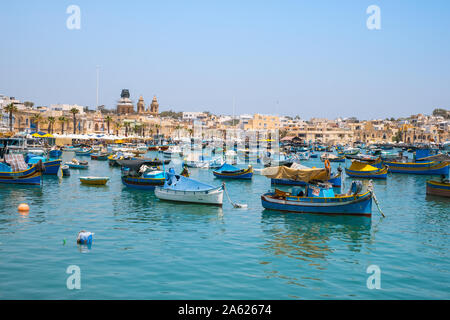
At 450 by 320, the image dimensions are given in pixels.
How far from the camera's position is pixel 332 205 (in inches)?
1156

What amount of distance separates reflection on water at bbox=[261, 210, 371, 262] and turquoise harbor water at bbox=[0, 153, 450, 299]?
6 cm

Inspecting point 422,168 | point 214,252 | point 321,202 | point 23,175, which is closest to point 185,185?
point 321,202

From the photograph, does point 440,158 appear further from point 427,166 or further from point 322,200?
point 322,200

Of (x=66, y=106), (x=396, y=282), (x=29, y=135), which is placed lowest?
(x=396, y=282)

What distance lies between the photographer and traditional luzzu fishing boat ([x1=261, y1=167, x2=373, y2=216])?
28875mm

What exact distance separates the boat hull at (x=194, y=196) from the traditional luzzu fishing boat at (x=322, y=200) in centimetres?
353

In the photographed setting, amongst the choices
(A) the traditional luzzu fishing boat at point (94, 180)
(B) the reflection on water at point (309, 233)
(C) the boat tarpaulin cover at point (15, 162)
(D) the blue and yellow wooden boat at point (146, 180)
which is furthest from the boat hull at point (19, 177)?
(B) the reflection on water at point (309, 233)

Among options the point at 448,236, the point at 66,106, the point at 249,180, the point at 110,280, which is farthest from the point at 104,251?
the point at 66,106

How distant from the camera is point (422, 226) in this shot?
28.1 metres

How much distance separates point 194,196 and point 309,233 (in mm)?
11157

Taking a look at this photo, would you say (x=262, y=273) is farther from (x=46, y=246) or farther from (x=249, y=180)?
(x=249, y=180)

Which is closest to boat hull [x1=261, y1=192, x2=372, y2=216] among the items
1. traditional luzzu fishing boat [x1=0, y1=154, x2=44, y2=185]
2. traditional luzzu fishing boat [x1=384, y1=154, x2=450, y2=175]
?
traditional luzzu fishing boat [x1=0, y1=154, x2=44, y2=185]
